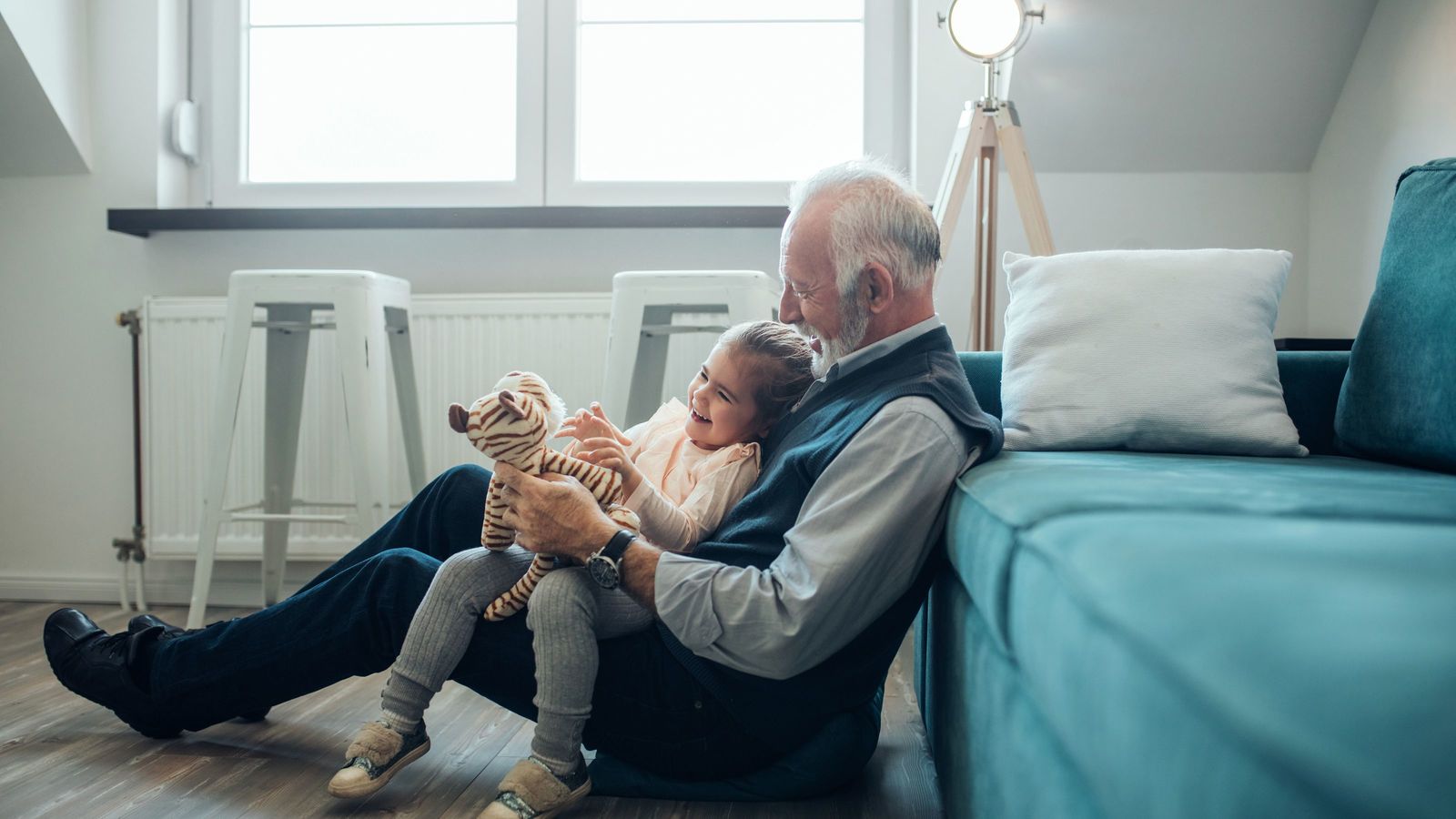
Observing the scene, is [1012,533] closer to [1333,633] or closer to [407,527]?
[1333,633]

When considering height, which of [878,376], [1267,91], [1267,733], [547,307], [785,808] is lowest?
[785,808]

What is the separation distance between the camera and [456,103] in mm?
2967

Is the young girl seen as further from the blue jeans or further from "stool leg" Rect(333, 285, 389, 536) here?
"stool leg" Rect(333, 285, 389, 536)

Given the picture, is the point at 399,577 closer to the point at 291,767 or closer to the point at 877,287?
the point at 291,767

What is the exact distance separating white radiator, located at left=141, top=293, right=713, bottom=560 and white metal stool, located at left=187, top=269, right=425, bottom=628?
0.22m

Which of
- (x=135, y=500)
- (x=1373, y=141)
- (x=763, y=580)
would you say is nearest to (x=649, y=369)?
(x=763, y=580)

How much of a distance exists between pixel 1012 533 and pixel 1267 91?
7.15 ft

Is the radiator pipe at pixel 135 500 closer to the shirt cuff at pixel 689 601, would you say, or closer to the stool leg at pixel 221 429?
the stool leg at pixel 221 429

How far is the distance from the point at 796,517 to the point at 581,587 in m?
0.27

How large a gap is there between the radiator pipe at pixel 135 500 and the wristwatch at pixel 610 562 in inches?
83.3

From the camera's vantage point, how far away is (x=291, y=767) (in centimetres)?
148

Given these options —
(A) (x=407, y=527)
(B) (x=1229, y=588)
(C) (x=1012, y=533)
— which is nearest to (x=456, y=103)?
(A) (x=407, y=527)

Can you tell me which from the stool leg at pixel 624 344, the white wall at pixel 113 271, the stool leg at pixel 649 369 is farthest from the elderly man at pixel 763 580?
the white wall at pixel 113 271

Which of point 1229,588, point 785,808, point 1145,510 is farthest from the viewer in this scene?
point 785,808
